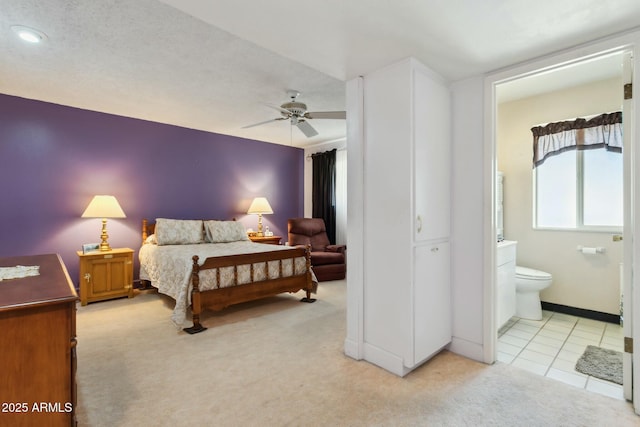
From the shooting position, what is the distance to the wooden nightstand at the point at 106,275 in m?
3.73

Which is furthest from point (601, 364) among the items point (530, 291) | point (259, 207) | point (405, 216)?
point (259, 207)

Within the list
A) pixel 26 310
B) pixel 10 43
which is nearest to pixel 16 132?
pixel 10 43

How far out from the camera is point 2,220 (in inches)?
140

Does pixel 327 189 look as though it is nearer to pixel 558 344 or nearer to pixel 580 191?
pixel 580 191

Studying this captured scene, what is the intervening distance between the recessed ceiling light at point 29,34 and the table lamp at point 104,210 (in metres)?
1.97

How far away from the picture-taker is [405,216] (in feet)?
6.81

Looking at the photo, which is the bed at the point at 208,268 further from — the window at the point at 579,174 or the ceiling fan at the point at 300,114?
the window at the point at 579,174

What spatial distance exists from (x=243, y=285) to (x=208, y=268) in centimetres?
45

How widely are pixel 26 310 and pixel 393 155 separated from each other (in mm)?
2089

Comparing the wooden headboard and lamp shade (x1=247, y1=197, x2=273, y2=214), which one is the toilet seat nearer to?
lamp shade (x1=247, y1=197, x2=273, y2=214)

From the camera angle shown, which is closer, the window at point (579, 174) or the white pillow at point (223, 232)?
the window at point (579, 174)

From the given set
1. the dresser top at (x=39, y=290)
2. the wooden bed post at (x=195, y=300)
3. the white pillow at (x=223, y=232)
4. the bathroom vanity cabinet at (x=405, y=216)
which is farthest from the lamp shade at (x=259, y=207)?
the dresser top at (x=39, y=290)

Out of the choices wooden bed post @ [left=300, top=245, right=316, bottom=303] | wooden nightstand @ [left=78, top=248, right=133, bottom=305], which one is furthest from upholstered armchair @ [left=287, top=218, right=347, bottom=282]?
wooden nightstand @ [left=78, top=248, right=133, bottom=305]

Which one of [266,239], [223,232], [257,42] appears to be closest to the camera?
[257,42]
